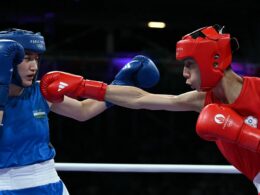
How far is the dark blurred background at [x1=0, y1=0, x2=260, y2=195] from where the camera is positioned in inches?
243

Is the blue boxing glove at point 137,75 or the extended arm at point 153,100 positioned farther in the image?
the blue boxing glove at point 137,75

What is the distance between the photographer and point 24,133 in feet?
6.14

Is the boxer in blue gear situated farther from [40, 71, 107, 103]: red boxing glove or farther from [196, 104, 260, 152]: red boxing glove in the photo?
[196, 104, 260, 152]: red boxing glove

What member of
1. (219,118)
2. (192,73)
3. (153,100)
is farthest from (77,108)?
(219,118)

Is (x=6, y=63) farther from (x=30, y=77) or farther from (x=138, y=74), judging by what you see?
(x=138, y=74)

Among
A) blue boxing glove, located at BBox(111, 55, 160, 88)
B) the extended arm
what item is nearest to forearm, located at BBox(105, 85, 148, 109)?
the extended arm

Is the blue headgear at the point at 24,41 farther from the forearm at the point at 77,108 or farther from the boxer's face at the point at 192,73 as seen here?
the boxer's face at the point at 192,73

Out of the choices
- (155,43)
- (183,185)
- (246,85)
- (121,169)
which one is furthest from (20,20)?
(246,85)

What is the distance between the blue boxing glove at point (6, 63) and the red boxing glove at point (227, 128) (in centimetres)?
70

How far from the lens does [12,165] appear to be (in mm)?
1852

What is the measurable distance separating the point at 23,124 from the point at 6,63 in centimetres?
25

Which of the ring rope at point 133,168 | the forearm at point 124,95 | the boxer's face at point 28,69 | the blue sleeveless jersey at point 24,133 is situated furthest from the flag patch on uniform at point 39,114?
the ring rope at point 133,168

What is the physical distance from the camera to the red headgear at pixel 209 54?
172cm

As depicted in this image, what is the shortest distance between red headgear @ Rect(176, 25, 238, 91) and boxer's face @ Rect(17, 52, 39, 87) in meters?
0.58
